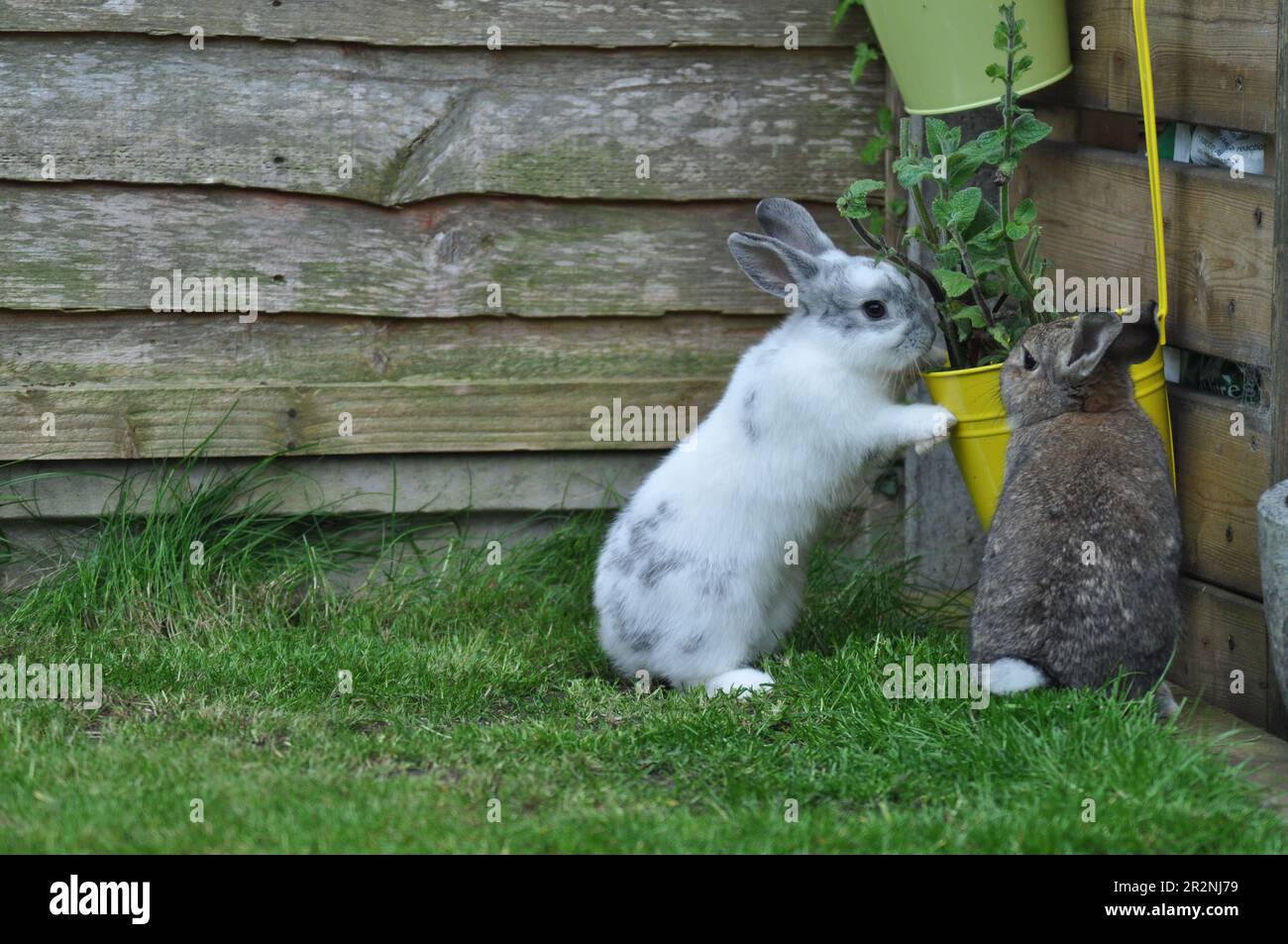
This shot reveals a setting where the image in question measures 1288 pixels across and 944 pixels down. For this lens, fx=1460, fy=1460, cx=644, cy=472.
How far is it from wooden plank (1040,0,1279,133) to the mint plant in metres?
0.27

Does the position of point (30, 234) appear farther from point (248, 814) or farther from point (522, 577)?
point (248, 814)

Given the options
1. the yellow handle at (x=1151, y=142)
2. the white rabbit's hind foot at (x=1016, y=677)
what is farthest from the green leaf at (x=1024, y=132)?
the white rabbit's hind foot at (x=1016, y=677)

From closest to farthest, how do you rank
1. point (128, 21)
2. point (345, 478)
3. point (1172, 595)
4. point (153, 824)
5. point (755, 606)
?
point (153, 824) < point (1172, 595) < point (755, 606) < point (128, 21) < point (345, 478)

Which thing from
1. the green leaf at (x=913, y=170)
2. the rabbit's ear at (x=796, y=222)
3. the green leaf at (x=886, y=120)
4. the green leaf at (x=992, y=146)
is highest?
the green leaf at (x=886, y=120)

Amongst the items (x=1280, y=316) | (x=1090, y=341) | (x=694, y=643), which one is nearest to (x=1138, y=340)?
(x=1090, y=341)

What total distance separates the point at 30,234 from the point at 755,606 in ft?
8.07

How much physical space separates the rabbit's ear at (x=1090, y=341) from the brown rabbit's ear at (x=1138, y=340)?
42 millimetres

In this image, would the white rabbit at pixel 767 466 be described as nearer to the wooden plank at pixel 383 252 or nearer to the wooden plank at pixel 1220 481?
the wooden plank at pixel 1220 481

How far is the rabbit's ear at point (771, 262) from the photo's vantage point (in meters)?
3.73

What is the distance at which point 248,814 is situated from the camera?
2770 millimetres

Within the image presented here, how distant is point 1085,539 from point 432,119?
2420mm

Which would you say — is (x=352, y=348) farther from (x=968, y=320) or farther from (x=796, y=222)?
(x=968, y=320)

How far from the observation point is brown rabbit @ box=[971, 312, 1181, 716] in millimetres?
3201

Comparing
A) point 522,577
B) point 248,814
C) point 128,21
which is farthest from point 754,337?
point 248,814
